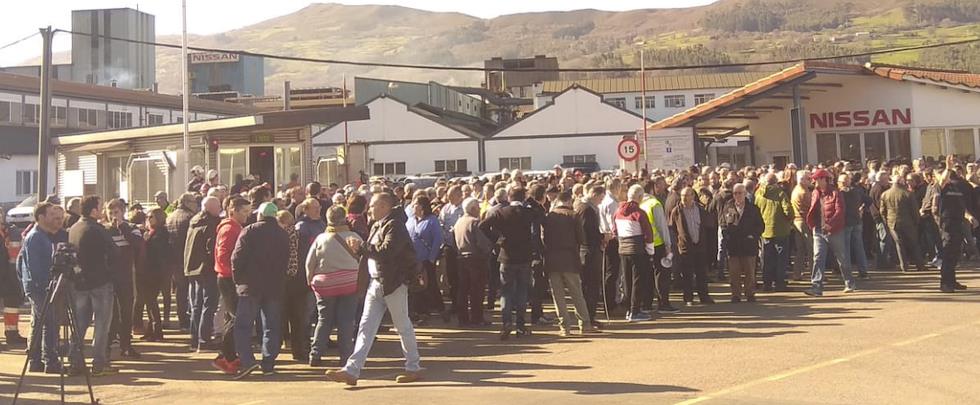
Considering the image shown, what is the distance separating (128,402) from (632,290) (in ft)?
21.5

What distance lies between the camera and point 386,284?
9031 millimetres

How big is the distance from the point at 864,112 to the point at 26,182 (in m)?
40.6

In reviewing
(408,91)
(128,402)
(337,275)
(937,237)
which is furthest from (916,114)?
(408,91)

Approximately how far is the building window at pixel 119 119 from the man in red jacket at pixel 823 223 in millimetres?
52004

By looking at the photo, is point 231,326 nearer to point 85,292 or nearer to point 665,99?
point 85,292

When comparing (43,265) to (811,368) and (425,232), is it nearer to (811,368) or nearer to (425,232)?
(425,232)

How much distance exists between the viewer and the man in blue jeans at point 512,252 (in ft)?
37.8

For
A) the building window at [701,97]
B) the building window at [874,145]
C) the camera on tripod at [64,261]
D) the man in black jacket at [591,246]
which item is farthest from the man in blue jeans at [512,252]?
the building window at [701,97]

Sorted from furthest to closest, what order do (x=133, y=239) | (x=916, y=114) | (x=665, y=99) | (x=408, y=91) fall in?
1. (x=665, y=99)
2. (x=408, y=91)
3. (x=916, y=114)
4. (x=133, y=239)

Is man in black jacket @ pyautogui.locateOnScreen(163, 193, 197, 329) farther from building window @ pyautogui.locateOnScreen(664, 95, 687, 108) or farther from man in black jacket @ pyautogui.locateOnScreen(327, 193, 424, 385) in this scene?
building window @ pyautogui.locateOnScreen(664, 95, 687, 108)

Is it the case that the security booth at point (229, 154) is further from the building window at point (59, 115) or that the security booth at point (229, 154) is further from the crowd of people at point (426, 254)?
the building window at point (59, 115)

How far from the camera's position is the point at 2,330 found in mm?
14133

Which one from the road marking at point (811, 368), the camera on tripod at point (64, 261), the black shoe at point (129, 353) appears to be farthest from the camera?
the black shoe at point (129, 353)

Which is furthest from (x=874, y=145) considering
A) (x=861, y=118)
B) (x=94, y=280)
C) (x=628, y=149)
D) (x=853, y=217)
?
(x=94, y=280)
